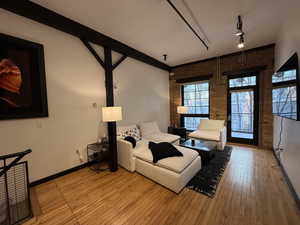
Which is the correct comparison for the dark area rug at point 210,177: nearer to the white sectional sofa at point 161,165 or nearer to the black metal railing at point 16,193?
the white sectional sofa at point 161,165

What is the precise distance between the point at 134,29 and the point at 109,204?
3.27 m

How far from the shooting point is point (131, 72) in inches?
155

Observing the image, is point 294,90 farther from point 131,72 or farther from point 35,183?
point 35,183

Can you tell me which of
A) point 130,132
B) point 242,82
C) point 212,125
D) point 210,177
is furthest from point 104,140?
point 242,82

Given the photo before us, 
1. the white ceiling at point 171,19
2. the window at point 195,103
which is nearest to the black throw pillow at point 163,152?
the white ceiling at point 171,19

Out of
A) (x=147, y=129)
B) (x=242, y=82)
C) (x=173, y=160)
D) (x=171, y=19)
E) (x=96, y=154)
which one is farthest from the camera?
(x=242, y=82)

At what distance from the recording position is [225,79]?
4.41 m

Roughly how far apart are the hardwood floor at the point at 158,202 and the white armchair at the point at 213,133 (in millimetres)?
1100

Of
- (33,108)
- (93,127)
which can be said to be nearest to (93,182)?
(93,127)

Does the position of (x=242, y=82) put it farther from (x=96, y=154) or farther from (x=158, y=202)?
(x=96, y=154)

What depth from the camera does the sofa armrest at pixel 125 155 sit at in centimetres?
269

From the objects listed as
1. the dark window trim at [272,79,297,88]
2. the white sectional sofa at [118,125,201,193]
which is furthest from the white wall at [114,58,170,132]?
the dark window trim at [272,79,297,88]

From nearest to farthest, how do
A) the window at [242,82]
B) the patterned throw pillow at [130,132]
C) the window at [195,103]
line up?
the patterned throw pillow at [130,132] < the window at [242,82] < the window at [195,103]

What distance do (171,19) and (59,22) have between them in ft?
6.75
